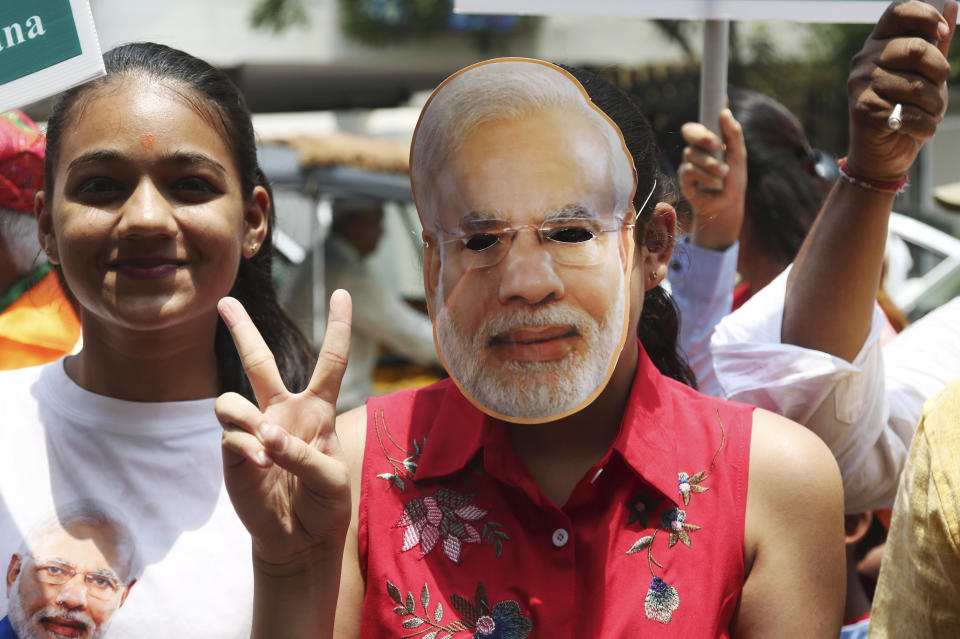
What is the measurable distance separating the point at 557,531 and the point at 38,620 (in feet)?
2.65

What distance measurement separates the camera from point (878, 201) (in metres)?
1.66

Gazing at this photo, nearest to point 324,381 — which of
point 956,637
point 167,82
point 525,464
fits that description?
point 525,464

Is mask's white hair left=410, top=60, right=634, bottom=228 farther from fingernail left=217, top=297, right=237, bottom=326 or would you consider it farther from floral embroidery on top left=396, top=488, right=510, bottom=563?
floral embroidery on top left=396, top=488, right=510, bottom=563

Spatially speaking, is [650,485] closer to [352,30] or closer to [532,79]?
[532,79]

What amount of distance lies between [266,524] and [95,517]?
445 millimetres

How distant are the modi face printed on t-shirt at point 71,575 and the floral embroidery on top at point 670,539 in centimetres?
80

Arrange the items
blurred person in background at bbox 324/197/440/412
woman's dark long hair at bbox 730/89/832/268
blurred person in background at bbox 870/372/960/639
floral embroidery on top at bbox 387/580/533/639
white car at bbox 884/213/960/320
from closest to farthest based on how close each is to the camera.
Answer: blurred person in background at bbox 870/372/960/639 < floral embroidery on top at bbox 387/580/533/639 < woman's dark long hair at bbox 730/89/832/268 < white car at bbox 884/213/960/320 < blurred person in background at bbox 324/197/440/412

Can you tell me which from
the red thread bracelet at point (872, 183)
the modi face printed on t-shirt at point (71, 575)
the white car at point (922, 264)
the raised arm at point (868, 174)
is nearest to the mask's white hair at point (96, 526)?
the modi face printed on t-shirt at point (71, 575)

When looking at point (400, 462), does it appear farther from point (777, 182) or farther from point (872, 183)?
point (777, 182)

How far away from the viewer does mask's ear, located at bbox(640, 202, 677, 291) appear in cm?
158

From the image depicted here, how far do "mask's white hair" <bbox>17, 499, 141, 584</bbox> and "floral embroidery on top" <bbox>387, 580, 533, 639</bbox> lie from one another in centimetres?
47

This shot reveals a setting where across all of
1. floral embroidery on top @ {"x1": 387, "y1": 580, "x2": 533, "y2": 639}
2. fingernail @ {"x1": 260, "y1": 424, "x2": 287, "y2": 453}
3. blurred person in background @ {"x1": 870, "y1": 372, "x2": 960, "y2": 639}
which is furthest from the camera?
floral embroidery on top @ {"x1": 387, "y1": 580, "x2": 533, "y2": 639}

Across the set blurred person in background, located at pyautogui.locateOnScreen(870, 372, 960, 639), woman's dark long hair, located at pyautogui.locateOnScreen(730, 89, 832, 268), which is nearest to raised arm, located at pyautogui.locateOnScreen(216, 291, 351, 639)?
blurred person in background, located at pyautogui.locateOnScreen(870, 372, 960, 639)

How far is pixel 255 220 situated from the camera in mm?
1856
